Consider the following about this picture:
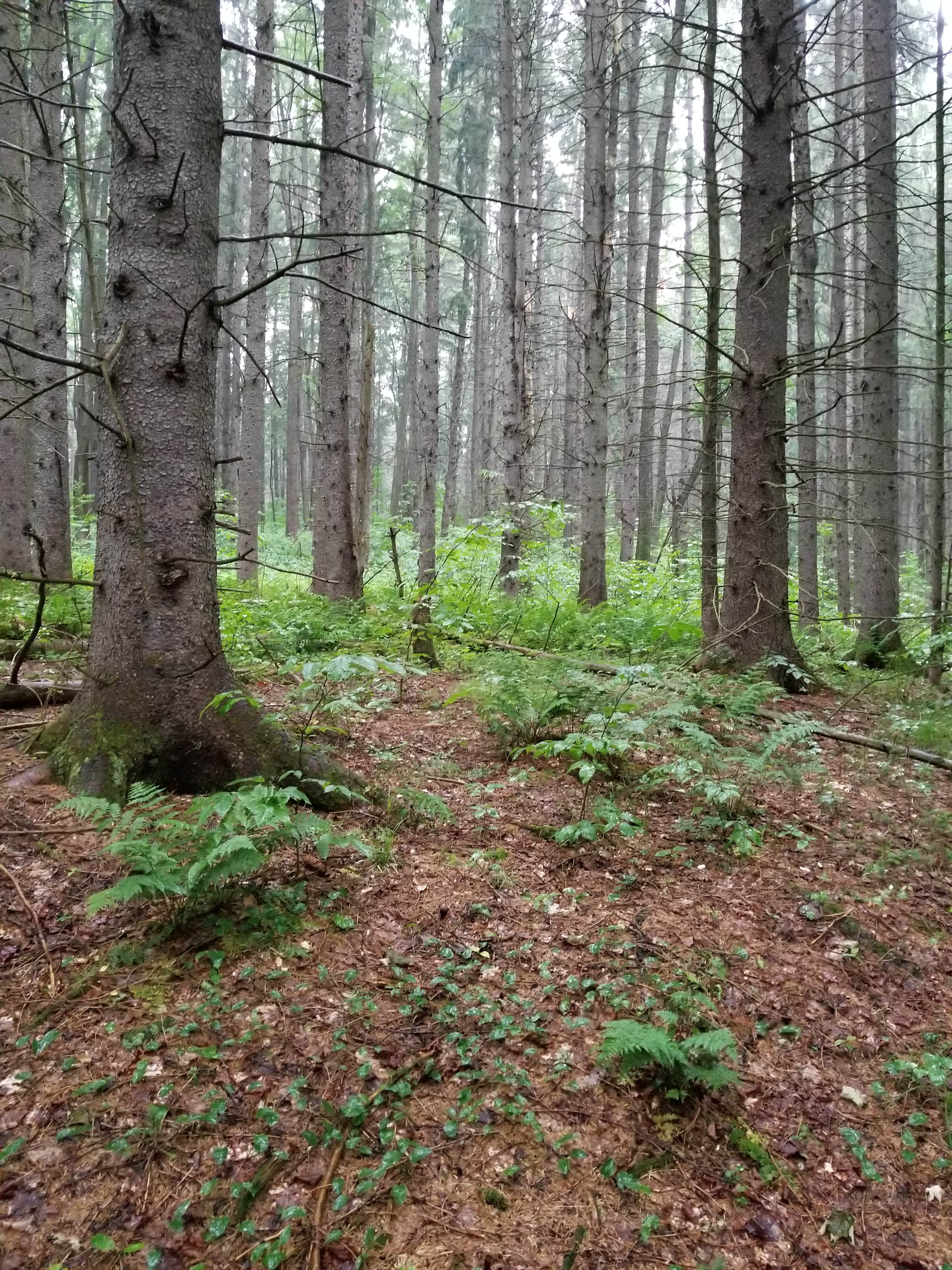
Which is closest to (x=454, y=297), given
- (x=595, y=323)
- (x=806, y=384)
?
(x=806, y=384)

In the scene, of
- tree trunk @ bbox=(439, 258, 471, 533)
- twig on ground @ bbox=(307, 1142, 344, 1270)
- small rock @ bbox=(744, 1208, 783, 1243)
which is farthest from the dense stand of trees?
small rock @ bbox=(744, 1208, 783, 1243)

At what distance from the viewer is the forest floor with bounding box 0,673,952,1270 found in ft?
6.09

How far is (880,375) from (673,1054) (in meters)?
9.12

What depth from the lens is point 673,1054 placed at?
225 cm

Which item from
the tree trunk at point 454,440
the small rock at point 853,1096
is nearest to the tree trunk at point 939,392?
the small rock at point 853,1096

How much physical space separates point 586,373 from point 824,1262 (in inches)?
407

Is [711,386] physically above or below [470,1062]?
above

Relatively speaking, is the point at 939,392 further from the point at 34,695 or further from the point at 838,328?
the point at 34,695

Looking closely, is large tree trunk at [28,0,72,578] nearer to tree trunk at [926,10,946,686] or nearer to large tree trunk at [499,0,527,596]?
large tree trunk at [499,0,527,596]

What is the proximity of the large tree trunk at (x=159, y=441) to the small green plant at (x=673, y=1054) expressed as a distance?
7.26ft

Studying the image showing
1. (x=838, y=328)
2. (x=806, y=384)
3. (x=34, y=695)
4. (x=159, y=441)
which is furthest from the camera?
(x=806, y=384)

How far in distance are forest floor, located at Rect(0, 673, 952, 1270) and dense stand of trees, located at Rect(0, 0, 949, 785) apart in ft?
3.87

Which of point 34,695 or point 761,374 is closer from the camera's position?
point 34,695

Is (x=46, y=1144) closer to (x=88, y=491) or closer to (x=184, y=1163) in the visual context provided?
(x=184, y=1163)
